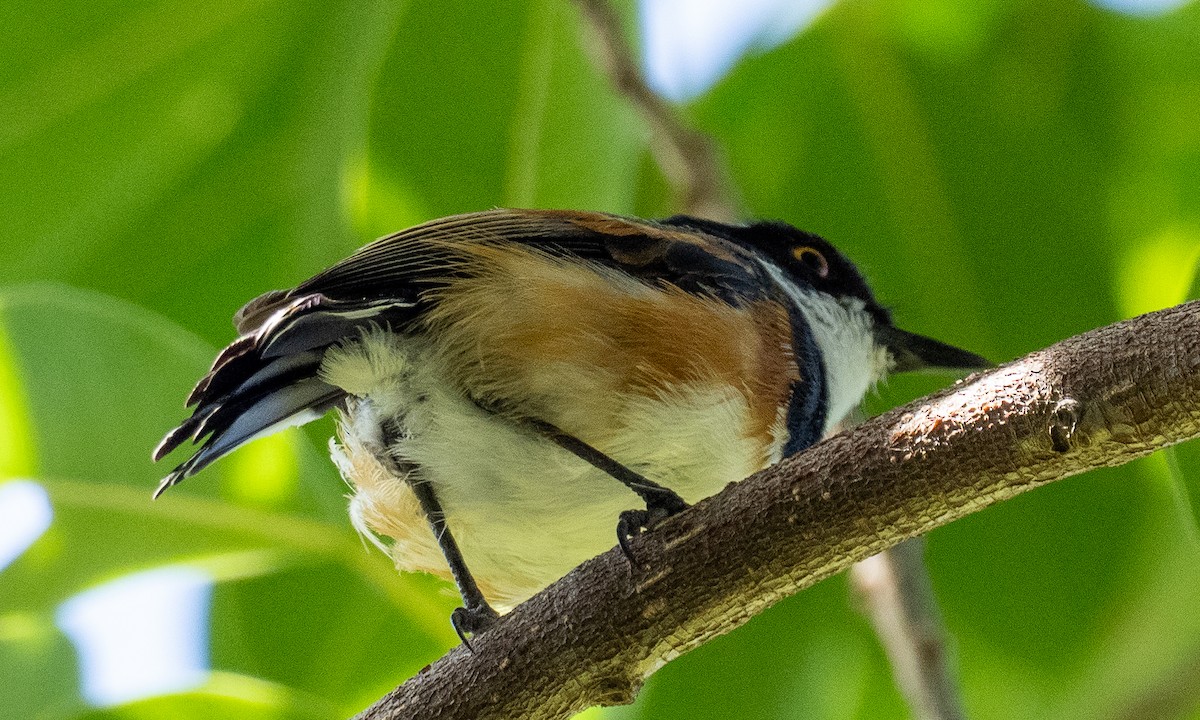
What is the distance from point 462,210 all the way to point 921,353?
3.99 feet

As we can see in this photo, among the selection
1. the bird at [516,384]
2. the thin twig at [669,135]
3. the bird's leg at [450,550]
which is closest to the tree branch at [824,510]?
the bird at [516,384]

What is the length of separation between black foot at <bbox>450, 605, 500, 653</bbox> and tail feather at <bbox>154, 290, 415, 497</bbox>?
1.65 feet

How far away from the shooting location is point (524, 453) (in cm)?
255

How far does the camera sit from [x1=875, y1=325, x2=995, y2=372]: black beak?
3182 mm

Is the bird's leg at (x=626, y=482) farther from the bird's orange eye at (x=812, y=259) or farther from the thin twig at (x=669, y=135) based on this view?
the bird's orange eye at (x=812, y=259)

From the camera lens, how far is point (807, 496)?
5.86 ft

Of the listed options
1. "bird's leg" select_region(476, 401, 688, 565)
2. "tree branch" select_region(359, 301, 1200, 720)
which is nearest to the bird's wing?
"bird's leg" select_region(476, 401, 688, 565)

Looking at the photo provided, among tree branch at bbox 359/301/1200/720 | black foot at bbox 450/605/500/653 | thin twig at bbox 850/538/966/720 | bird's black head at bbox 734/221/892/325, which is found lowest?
tree branch at bbox 359/301/1200/720

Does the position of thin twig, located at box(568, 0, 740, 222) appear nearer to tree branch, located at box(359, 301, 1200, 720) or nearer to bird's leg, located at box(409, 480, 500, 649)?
bird's leg, located at box(409, 480, 500, 649)

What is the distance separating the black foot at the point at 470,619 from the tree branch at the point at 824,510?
42 centimetres

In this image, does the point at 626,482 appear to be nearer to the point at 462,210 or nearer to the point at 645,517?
the point at 645,517

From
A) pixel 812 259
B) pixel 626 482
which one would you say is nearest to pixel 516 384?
pixel 626 482

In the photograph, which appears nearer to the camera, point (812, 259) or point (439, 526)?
point (439, 526)

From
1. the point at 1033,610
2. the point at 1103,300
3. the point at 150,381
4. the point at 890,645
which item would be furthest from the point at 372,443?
the point at 1103,300
